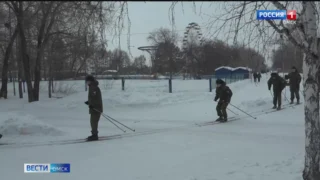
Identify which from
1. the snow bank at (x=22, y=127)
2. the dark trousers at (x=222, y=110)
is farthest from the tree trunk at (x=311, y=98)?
the dark trousers at (x=222, y=110)

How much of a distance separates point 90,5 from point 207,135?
21.5 feet

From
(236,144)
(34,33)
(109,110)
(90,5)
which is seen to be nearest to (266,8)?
→ (90,5)

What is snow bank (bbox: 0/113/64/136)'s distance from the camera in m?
10.2

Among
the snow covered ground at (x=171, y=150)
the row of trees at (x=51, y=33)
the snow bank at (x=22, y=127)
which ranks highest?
the row of trees at (x=51, y=33)

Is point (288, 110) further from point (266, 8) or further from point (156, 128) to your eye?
point (266, 8)

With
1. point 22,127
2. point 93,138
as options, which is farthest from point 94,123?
point 22,127

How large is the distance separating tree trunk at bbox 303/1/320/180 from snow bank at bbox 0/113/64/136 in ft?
24.2

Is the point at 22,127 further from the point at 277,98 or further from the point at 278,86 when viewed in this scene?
the point at 277,98

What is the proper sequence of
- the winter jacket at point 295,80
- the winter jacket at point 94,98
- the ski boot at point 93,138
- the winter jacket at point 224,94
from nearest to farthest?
the ski boot at point 93,138 < the winter jacket at point 94,98 < the winter jacket at point 224,94 < the winter jacket at point 295,80

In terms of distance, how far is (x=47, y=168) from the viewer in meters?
6.86

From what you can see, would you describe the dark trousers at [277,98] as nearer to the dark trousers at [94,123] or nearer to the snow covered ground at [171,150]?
the snow covered ground at [171,150]

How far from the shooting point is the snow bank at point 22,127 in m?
10.2

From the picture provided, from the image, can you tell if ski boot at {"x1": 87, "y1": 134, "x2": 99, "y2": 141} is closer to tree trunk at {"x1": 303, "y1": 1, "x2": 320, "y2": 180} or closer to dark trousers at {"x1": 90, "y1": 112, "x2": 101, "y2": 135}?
dark trousers at {"x1": 90, "y1": 112, "x2": 101, "y2": 135}

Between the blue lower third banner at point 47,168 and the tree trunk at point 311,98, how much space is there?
4189 mm
